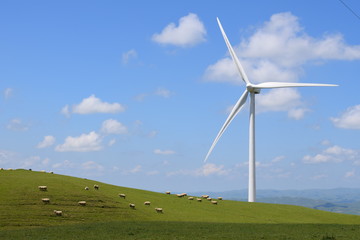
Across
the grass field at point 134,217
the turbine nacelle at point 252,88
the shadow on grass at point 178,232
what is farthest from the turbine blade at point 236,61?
the shadow on grass at point 178,232

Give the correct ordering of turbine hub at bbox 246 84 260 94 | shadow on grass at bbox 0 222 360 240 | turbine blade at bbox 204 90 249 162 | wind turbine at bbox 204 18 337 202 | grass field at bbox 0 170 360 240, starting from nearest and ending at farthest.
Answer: shadow on grass at bbox 0 222 360 240
grass field at bbox 0 170 360 240
turbine blade at bbox 204 90 249 162
wind turbine at bbox 204 18 337 202
turbine hub at bbox 246 84 260 94

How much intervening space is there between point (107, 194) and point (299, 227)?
26.2 metres

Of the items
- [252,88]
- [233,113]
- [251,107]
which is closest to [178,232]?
[233,113]

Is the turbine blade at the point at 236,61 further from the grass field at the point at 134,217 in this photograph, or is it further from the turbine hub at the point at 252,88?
the grass field at the point at 134,217

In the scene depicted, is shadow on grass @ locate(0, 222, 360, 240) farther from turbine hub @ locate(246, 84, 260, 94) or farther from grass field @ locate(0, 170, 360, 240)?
turbine hub @ locate(246, 84, 260, 94)

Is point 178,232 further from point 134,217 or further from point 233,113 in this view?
point 233,113

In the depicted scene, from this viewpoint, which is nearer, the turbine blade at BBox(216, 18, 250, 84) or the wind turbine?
the wind turbine

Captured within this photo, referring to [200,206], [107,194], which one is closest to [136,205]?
[107,194]

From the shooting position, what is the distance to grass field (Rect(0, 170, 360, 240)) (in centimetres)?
4009

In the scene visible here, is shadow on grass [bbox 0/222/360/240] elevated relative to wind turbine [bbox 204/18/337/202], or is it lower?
lower

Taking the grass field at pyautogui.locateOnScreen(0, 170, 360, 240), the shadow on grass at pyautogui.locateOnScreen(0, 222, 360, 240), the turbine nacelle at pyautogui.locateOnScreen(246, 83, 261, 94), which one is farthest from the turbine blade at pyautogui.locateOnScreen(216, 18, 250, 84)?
the shadow on grass at pyautogui.locateOnScreen(0, 222, 360, 240)

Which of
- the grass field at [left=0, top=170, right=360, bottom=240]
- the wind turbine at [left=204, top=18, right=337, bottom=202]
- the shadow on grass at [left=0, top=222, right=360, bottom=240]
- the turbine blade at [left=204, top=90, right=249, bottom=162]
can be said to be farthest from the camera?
the wind turbine at [left=204, top=18, right=337, bottom=202]

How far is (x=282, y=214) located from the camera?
66.7 metres

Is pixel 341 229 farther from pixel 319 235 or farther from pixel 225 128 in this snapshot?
pixel 225 128
